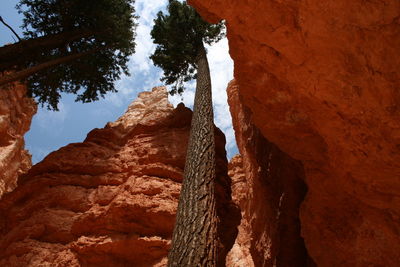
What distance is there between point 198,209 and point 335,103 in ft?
10.8

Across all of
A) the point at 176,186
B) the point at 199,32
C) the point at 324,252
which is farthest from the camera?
the point at 199,32

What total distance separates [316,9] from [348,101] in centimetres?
178

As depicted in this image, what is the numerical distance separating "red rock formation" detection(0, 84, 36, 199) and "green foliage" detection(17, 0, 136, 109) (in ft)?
17.5

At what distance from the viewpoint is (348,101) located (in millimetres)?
6047

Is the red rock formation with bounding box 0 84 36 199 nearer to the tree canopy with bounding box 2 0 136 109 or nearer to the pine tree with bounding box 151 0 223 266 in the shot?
the tree canopy with bounding box 2 0 136 109

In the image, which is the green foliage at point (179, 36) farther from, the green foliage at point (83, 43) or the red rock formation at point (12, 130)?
the red rock formation at point (12, 130)

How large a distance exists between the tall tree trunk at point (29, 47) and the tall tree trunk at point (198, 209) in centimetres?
819

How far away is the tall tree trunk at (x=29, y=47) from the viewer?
1224cm

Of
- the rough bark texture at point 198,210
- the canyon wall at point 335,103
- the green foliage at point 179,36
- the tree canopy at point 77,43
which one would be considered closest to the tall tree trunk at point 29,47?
the tree canopy at point 77,43

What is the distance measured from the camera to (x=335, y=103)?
6.22 meters

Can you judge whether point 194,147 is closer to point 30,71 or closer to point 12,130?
point 30,71

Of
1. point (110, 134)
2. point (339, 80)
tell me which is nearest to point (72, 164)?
point (110, 134)

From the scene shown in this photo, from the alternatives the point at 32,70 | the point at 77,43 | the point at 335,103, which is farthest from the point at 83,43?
the point at 335,103

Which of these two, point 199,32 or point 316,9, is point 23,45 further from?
point 316,9
